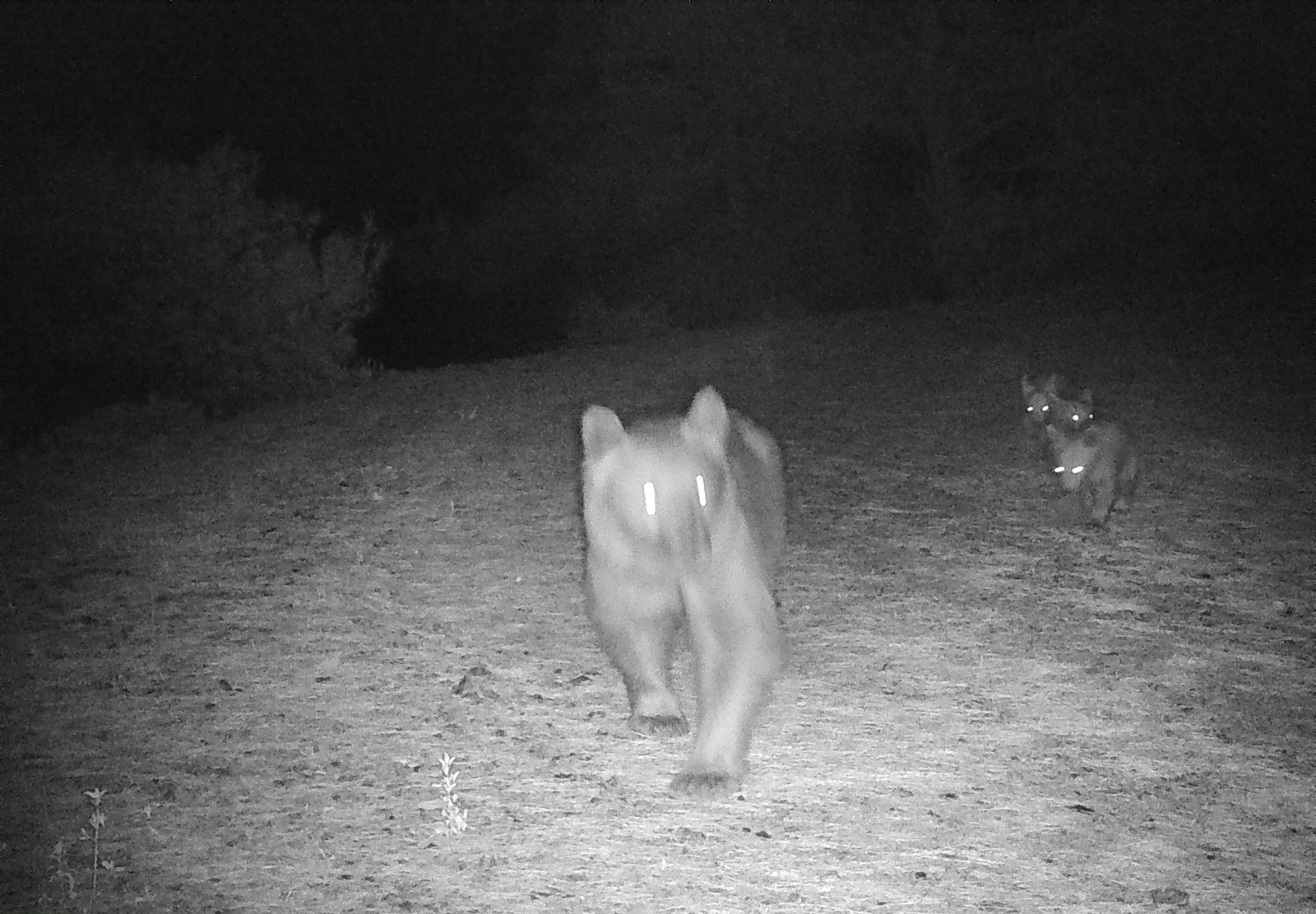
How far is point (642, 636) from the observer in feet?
18.4

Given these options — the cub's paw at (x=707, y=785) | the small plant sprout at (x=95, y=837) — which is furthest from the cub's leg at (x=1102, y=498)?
the small plant sprout at (x=95, y=837)

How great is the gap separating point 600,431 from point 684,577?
0.65 meters

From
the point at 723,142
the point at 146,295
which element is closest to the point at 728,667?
the point at 146,295

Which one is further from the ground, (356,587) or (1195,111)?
(1195,111)

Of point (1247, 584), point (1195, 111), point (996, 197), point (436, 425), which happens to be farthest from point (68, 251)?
point (1195, 111)

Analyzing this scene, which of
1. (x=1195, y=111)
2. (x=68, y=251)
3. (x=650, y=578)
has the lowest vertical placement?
(x=650, y=578)

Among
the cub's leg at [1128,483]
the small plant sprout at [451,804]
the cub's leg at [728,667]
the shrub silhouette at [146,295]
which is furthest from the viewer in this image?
the shrub silhouette at [146,295]

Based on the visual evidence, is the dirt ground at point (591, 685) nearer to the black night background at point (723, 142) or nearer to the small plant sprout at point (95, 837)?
the small plant sprout at point (95, 837)

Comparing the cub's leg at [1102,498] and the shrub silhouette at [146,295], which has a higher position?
the shrub silhouette at [146,295]

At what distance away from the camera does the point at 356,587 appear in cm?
775

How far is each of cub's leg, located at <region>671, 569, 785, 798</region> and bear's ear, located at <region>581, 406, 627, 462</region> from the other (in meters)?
0.66

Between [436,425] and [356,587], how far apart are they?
4110mm

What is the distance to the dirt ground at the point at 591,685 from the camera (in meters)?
4.86

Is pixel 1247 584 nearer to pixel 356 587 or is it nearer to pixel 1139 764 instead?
pixel 1139 764
